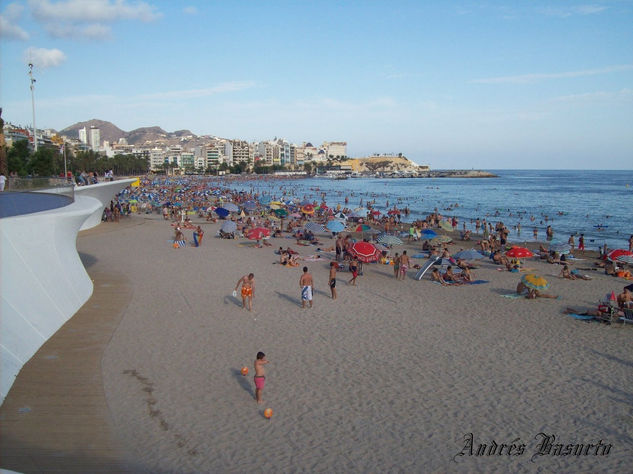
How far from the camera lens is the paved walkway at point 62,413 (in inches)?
210

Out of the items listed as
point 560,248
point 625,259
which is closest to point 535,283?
point 625,259

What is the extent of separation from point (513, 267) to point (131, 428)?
1444cm

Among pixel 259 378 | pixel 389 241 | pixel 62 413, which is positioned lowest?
pixel 62 413

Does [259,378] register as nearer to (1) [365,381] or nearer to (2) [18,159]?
(1) [365,381]

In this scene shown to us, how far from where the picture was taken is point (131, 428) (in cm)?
614

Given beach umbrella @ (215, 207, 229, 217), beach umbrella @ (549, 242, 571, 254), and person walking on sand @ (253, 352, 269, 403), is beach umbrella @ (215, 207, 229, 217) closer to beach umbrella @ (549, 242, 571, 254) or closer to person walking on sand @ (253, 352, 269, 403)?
beach umbrella @ (549, 242, 571, 254)

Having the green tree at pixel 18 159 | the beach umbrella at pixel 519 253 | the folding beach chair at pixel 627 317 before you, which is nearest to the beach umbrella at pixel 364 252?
the beach umbrella at pixel 519 253

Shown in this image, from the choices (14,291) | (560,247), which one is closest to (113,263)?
(14,291)

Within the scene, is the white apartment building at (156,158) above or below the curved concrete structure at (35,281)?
above

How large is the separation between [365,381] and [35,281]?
6.03 m

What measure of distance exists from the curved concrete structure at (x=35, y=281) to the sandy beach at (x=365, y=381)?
48.6 inches

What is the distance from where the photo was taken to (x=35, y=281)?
27.9 ft

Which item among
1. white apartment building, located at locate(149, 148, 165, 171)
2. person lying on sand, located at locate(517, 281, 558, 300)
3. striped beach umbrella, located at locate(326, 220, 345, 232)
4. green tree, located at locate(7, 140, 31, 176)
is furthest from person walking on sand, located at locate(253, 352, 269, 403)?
white apartment building, located at locate(149, 148, 165, 171)

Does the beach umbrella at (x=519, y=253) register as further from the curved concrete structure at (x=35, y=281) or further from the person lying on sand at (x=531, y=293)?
the curved concrete structure at (x=35, y=281)
